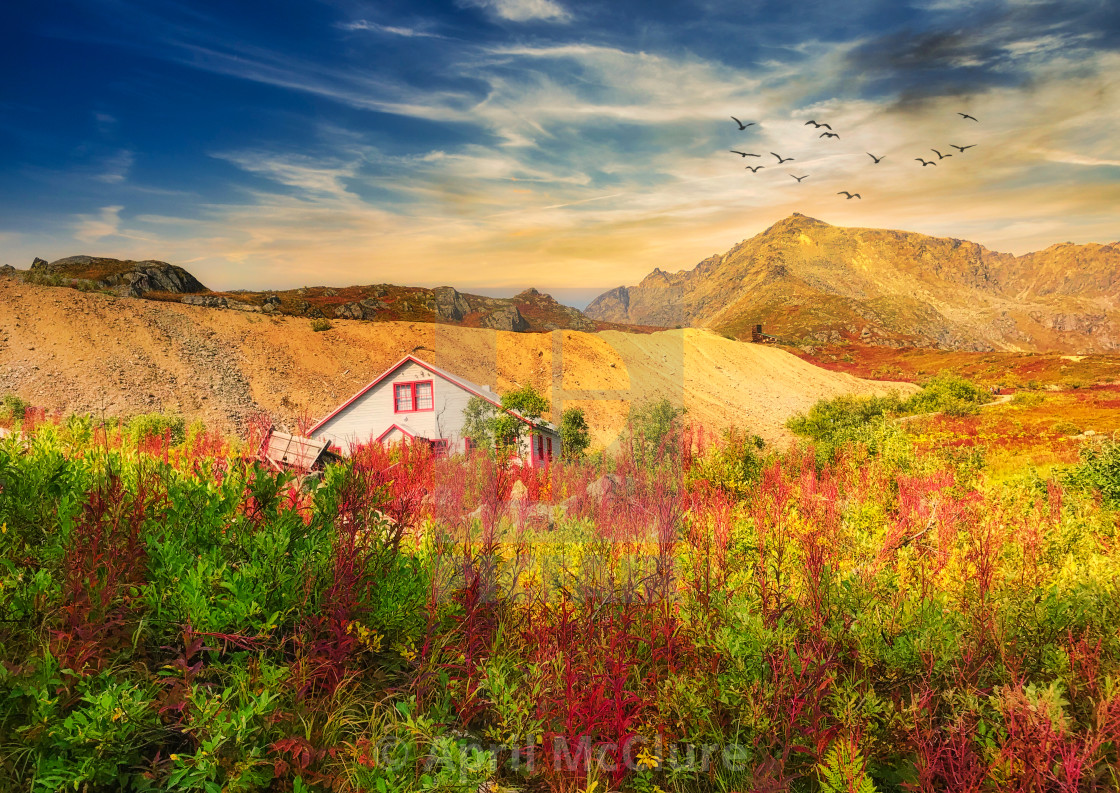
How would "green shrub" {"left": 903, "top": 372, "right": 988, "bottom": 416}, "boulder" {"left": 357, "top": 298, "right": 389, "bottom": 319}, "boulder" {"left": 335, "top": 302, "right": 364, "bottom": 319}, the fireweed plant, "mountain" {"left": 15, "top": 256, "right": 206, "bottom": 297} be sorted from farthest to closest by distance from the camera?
1. "boulder" {"left": 357, "top": 298, "right": 389, "bottom": 319}
2. "boulder" {"left": 335, "top": 302, "right": 364, "bottom": 319}
3. "mountain" {"left": 15, "top": 256, "right": 206, "bottom": 297}
4. "green shrub" {"left": 903, "top": 372, "right": 988, "bottom": 416}
5. the fireweed plant

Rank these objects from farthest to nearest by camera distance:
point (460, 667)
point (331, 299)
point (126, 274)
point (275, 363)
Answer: point (331, 299) → point (126, 274) → point (275, 363) → point (460, 667)

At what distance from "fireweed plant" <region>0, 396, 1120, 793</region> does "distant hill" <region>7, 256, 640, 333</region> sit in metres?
42.9

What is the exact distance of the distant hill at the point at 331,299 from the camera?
52.8 m

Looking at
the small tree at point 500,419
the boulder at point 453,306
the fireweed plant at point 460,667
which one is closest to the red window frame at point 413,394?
the small tree at point 500,419

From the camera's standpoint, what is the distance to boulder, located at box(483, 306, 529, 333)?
5247 cm

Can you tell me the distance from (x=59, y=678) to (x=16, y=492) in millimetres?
2471

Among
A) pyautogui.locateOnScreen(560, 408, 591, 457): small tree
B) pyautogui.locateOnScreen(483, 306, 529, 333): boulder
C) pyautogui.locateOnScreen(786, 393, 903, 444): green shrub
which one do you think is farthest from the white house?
pyautogui.locateOnScreen(483, 306, 529, 333): boulder

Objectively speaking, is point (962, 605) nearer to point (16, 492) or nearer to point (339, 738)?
point (339, 738)

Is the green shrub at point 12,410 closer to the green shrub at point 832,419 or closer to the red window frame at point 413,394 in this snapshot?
the red window frame at point 413,394

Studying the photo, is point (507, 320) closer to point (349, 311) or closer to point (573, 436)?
point (349, 311)

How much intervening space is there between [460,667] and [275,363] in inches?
1577

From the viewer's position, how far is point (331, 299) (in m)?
71.1

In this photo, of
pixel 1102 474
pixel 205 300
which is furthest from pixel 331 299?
pixel 1102 474

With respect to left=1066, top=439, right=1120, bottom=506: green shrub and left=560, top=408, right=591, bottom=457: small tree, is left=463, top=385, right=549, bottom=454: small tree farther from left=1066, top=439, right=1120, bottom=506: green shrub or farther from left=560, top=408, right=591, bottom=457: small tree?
left=1066, top=439, right=1120, bottom=506: green shrub
